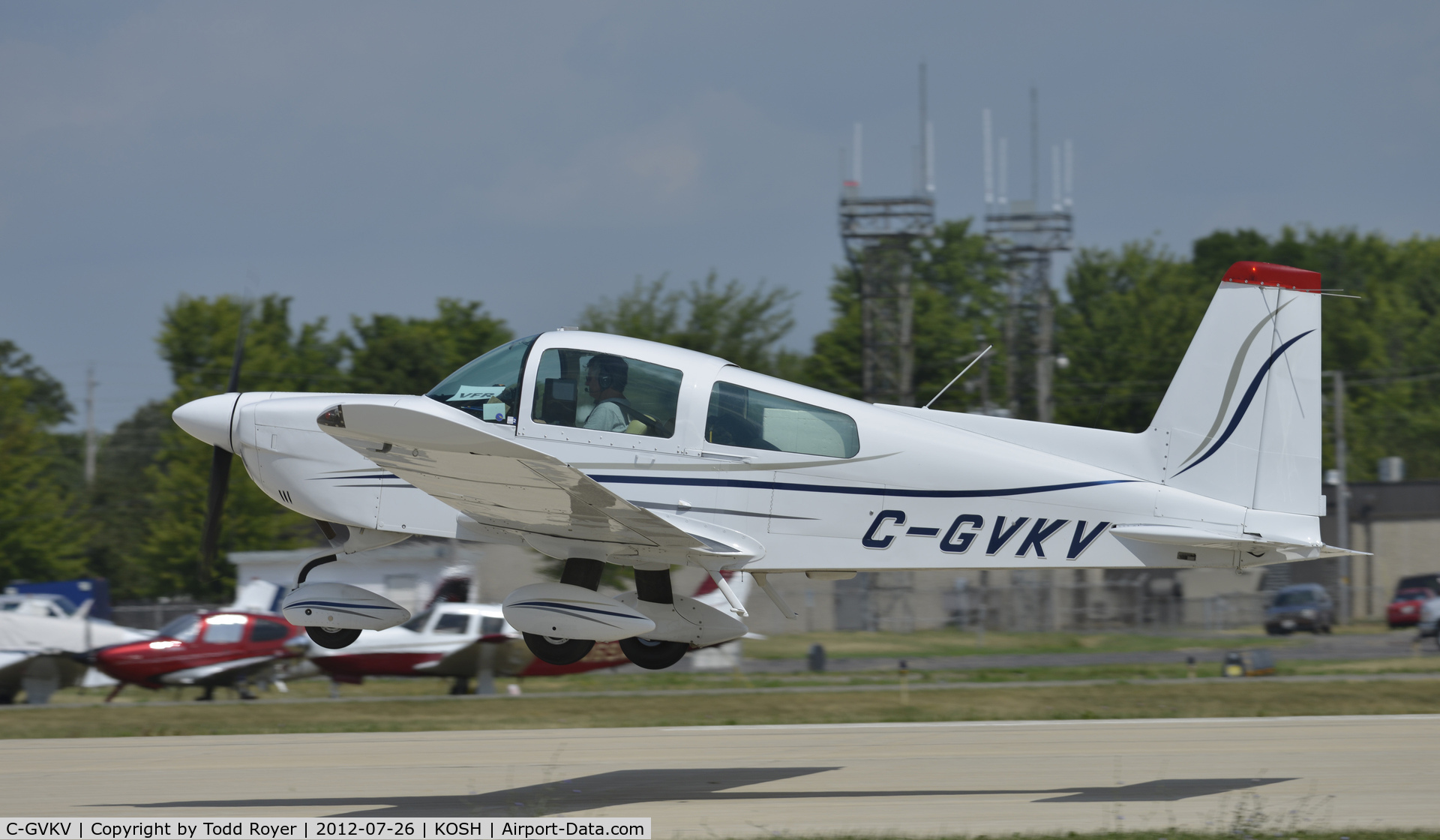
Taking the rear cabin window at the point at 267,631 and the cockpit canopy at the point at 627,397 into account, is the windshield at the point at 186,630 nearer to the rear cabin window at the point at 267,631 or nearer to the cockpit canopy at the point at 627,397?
the rear cabin window at the point at 267,631

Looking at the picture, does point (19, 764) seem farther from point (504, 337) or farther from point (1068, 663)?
point (504, 337)

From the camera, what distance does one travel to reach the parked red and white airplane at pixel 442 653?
21.0 metres

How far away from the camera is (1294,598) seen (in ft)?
111

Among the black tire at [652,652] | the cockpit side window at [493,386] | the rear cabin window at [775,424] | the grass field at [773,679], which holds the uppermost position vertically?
the cockpit side window at [493,386]

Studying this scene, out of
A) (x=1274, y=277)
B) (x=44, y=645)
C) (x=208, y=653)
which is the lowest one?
(x=44, y=645)

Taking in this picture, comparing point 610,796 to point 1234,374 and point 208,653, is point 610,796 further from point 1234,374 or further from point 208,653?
point 208,653

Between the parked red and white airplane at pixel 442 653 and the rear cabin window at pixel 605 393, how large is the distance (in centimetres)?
1178

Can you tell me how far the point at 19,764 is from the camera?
15.3m

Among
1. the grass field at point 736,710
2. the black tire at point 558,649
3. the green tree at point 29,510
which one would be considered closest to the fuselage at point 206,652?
the grass field at point 736,710

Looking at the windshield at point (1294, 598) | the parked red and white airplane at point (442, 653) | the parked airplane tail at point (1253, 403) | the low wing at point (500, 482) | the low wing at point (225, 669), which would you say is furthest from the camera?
the windshield at point (1294, 598)

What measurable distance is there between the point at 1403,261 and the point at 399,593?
8054cm

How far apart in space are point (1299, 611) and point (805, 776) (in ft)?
79.3

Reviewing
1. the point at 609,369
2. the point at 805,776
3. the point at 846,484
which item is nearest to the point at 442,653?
the point at 805,776

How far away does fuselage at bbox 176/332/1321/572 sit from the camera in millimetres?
9359
